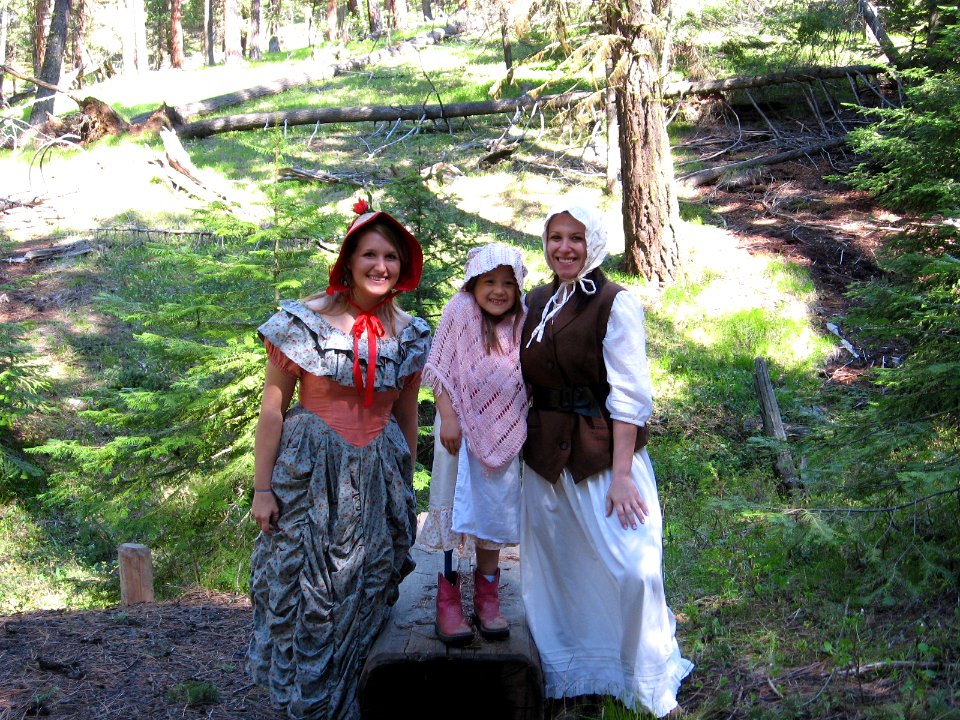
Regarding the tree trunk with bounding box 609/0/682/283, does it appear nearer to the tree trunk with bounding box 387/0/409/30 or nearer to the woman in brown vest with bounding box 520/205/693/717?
the woman in brown vest with bounding box 520/205/693/717

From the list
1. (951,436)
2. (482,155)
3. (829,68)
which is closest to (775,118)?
(829,68)

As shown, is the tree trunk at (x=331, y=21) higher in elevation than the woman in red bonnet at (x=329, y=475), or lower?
higher

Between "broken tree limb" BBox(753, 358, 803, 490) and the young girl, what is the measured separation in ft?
12.2

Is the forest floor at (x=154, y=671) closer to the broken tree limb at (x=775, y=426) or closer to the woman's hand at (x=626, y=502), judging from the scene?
the woman's hand at (x=626, y=502)

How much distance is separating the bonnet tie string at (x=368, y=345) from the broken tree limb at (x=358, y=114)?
1326 centimetres

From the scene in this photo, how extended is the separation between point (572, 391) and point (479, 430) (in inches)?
16.5

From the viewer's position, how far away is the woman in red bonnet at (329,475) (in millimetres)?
3549

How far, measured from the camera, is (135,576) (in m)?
5.62

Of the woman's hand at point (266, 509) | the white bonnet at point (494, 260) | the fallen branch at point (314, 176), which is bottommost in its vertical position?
the woman's hand at point (266, 509)

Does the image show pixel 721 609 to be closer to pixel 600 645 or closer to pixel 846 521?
pixel 846 521

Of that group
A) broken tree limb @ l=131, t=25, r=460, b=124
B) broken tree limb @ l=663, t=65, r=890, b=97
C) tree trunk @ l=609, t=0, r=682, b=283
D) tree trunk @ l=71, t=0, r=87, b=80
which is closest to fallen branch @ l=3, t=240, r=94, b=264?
broken tree limb @ l=131, t=25, r=460, b=124

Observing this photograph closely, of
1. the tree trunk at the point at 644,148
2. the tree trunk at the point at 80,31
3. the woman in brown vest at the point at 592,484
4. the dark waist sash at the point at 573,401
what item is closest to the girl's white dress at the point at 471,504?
the woman in brown vest at the point at 592,484

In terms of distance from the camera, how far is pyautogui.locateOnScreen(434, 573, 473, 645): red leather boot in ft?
11.7

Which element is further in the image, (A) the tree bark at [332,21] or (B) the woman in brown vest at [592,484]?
(A) the tree bark at [332,21]
